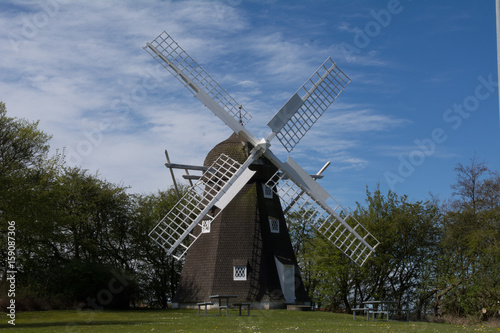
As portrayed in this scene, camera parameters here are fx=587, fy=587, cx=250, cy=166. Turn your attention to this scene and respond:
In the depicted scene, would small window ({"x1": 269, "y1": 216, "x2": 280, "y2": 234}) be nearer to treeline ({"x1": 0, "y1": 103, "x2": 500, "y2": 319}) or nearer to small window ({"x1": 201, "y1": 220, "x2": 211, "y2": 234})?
small window ({"x1": 201, "y1": 220, "x2": 211, "y2": 234})

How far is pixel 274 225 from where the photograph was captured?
95.7ft

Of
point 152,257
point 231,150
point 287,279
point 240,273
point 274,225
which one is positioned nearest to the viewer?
point 240,273

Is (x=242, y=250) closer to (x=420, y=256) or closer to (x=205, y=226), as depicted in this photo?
(x=205, y=226)

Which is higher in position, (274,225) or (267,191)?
(267,191)

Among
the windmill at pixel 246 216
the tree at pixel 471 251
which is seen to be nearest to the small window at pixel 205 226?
the windmill at pixel 246 216

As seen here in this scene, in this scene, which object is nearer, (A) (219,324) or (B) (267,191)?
(A) (219,324)

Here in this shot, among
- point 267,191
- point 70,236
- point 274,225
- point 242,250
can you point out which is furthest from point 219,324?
point 70,236

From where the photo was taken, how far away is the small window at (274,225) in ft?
95.1

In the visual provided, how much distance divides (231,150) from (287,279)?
6.82 m

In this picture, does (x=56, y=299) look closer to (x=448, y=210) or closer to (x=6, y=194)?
(x=6, y=194)

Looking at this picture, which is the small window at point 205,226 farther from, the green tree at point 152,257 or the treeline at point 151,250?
the green tree at point 152,257

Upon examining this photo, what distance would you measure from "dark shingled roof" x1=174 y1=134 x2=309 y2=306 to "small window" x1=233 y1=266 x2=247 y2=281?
5.8 inches

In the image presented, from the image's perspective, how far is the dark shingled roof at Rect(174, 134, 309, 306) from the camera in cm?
2752

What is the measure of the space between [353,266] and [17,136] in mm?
21404
